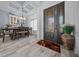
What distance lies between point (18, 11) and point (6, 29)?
0.65 metres

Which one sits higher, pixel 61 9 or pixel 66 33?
pixel 61 9

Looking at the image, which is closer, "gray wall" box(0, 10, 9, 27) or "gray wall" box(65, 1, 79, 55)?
"gray wall" box(65, 1, 79, 55)

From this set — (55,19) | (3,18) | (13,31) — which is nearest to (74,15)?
(55,19)

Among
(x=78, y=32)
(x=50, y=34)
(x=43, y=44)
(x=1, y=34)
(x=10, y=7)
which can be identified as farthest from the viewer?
(x=50, y=34)

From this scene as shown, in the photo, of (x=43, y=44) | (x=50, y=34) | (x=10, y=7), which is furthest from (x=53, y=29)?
(x=10, y=7)

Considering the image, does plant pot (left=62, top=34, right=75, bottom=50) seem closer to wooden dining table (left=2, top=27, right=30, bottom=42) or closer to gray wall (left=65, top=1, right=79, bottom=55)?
gray wall (left=65, top=1, right=79, bottom=55)

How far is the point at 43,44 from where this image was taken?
326 cm

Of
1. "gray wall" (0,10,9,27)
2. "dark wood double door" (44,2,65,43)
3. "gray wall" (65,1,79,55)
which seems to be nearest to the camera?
"gray wall" (65,1,79,55)

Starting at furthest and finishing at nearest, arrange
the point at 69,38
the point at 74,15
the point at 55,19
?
the point at 55,19
the point at 69,38
the point at 74,15

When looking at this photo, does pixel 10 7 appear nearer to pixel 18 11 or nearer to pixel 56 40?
pixel 18 11

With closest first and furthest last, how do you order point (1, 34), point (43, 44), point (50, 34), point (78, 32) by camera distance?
point (78, 32) < point (1, 34) < point (43, 44) < point (50, 34)

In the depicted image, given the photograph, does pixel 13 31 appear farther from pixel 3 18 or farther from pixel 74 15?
pixel 74 15

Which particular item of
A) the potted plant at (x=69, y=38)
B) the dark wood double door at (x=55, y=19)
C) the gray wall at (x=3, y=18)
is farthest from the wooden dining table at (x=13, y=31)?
the dark wood double door at (x=55, y=19)

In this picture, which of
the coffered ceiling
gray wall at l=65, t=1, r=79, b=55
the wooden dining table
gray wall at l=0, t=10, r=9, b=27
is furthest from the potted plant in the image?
gray wall at l=0, t=10, r=9, b=27
